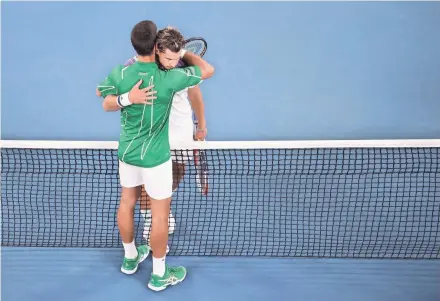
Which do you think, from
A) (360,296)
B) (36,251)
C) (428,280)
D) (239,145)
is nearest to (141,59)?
(239,145)

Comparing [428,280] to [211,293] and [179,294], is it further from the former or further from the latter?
[179,294]

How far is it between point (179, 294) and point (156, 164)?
36.3 inches

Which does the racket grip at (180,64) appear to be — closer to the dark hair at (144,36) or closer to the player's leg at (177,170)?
the dark hair at (144,36)

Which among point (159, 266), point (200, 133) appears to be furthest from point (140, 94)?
point (159, 266)

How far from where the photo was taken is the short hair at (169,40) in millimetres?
2373

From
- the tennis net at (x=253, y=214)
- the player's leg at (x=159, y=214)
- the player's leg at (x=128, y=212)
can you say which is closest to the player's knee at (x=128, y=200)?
the player's leg at (x=128, y=212)

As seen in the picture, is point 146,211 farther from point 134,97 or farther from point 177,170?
point 134,97

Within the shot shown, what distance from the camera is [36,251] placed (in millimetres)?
3348

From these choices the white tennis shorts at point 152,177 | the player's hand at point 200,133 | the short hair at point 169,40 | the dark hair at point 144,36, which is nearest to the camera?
the dark hair at point 144,36

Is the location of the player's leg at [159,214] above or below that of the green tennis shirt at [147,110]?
below

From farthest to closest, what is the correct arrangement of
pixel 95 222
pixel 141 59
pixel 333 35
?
pixel 333 35 → pixel 95 222 → pixel 141 59

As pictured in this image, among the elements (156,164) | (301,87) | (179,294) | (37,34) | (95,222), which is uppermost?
(37,34)

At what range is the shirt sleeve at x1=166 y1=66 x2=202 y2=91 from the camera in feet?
7.92

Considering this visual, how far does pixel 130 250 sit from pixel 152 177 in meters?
0.68
